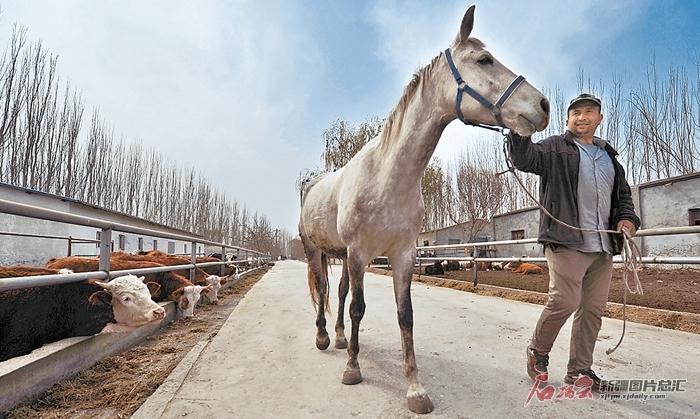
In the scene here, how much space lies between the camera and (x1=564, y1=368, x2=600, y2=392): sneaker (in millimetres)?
2133

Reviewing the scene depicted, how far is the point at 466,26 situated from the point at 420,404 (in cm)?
214

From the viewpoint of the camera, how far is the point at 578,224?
2.19 m

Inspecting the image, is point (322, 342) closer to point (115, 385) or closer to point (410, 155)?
point (115, 385)

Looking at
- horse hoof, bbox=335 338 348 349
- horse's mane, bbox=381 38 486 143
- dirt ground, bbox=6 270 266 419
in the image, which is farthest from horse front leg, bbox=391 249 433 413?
dirt ground, bbox=6 270 266 419

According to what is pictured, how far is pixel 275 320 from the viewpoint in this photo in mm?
4422

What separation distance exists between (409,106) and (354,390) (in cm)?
183

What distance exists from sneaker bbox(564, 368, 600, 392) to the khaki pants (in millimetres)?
27

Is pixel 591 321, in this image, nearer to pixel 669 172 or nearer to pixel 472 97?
pixel 472 97

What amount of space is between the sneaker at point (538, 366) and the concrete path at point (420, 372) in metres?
0.06

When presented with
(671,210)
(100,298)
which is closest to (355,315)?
(100,298)

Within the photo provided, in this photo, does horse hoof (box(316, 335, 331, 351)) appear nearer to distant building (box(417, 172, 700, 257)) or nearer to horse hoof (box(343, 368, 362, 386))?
horse hoof (box(343, 368, 362, 386))

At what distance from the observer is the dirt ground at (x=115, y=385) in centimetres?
194

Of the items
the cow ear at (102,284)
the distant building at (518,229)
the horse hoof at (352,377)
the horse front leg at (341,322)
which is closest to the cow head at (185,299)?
the cow ear at (102,284)

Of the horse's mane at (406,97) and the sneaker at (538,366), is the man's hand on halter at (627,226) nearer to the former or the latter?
the sneaker at (538,366)
